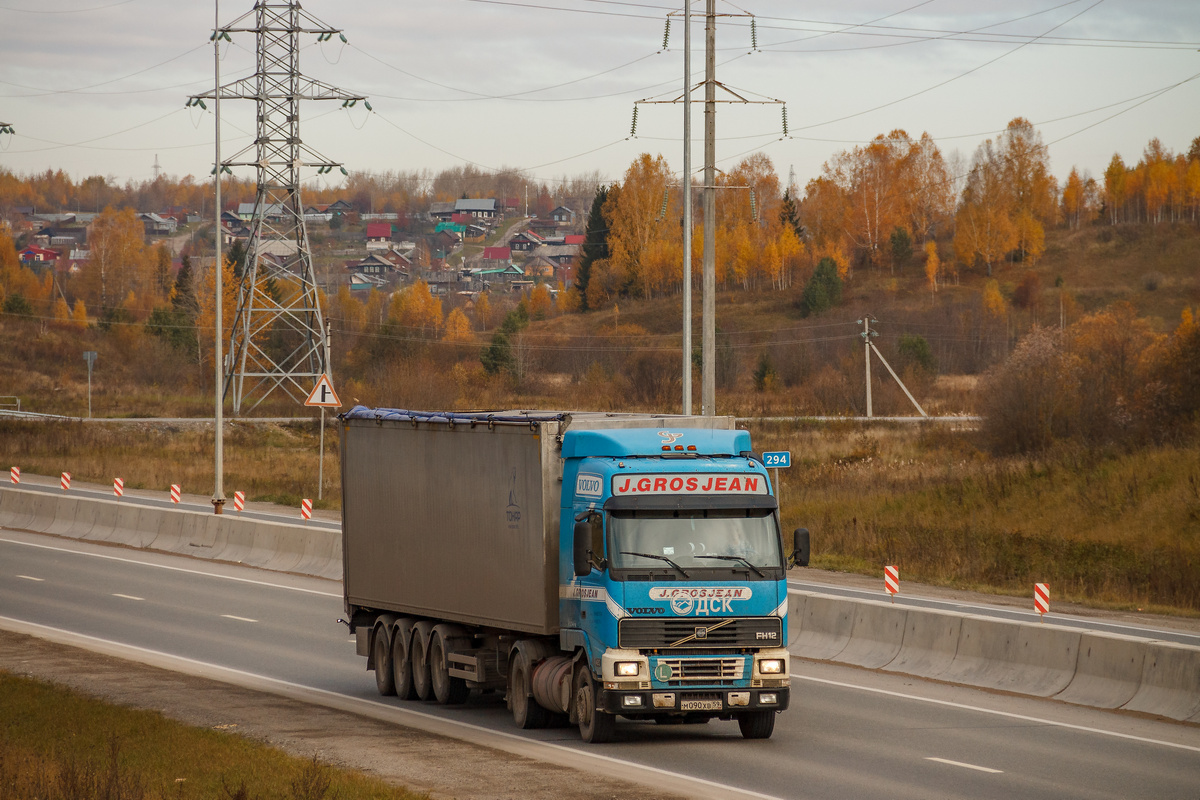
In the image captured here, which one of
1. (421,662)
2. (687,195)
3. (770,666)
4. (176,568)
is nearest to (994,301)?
(687,195)

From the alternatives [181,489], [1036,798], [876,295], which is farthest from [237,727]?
[876,295]

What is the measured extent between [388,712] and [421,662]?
958 mm

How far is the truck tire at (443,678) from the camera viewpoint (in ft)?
49.6

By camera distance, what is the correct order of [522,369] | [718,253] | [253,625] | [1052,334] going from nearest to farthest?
1. [253,625]
2. [1052,334]
3. [522,369]
4. [718,253]

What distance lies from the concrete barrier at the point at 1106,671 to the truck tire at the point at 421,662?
276 inches

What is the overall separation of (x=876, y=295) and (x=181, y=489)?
98.3 metres

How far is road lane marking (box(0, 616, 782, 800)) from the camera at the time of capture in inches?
438

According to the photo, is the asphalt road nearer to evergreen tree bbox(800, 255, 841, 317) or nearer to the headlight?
the headlight

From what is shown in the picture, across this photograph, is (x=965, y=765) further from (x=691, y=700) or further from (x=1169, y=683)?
(x=1169, y=683)

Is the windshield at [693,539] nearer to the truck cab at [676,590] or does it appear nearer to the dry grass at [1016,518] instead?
the truck cab at [676,590]

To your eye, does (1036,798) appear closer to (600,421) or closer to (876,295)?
(600,421)

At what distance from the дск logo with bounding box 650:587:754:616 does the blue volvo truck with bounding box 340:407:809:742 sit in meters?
0.01

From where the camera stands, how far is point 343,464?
56.7 ft

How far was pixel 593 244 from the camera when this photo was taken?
15050 centimetres
